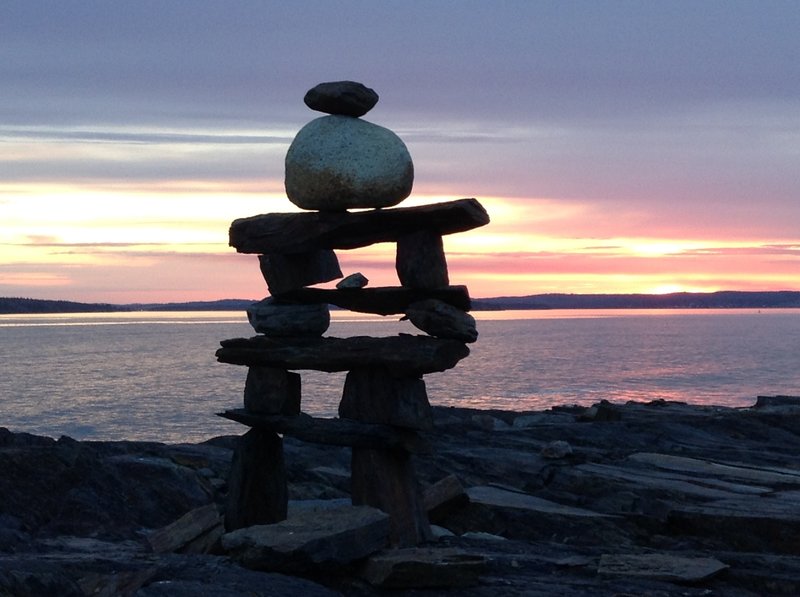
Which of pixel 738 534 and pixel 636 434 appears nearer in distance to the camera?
pixel 738 534

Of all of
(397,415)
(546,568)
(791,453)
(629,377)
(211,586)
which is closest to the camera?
(211,586)

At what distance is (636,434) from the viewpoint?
2353cm

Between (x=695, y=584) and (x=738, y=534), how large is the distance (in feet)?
15.0

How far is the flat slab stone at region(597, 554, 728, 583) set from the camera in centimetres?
1015

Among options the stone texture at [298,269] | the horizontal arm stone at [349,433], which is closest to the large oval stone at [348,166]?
the stone texture at [298,269]

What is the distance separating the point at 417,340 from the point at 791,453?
48.1 ft

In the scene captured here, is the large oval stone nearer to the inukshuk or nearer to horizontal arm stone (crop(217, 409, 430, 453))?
the inukshuk

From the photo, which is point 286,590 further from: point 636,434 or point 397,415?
point 636,434

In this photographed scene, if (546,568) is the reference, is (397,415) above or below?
above

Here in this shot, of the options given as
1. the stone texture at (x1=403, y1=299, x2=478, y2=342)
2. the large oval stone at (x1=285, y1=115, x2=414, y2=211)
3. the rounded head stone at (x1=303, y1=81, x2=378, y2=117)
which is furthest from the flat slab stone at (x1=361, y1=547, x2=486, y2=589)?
the rounded head stone at (x1=303, y1=81, x2=378, y2=117)

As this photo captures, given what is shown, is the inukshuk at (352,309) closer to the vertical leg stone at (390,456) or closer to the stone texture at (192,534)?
the vertical leg stone at (390,456)

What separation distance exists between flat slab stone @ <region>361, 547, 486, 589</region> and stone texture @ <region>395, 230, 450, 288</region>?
2830mm

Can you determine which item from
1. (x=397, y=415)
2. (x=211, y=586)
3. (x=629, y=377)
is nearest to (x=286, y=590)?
(x=211, y=586)

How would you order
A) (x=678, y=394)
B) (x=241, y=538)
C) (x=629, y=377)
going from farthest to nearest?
(x=629, y=377), (x=678, y=394), (x=241, y=538)
